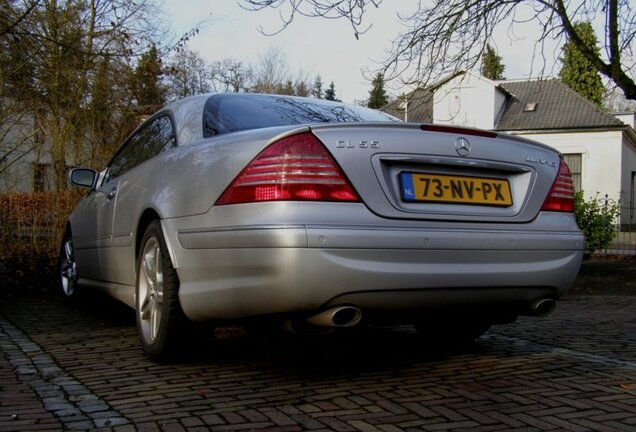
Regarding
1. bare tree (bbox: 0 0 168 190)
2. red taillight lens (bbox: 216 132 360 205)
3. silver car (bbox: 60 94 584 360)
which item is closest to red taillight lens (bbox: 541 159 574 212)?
silver car (bbox: 60 94 584 360)

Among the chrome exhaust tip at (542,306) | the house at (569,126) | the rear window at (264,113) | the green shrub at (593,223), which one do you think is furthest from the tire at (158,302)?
the house at (569,126)

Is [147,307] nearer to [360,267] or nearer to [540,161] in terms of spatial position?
[360,267]

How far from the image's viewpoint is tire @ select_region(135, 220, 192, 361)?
12.0 ft

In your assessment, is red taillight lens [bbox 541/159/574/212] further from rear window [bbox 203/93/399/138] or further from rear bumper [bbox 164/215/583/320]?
rear window [bbox 203/93/399/138]

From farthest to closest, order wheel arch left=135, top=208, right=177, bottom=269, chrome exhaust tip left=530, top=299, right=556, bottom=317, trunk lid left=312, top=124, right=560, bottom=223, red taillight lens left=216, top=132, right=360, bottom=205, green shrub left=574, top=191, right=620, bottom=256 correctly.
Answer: green shrub left=574, top=191, right=620, bottom=256 → wheel arch left=135, top=208, right=177, bottom=269 → chrome exhaust tip left=530, top=299, right=556, bottom=317 → trunk lid left=312, top=124, right=560, bottom=223 → red taillight lens left=216, top=132, right=360, bottom=205

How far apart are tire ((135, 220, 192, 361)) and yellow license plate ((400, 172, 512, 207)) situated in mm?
1346

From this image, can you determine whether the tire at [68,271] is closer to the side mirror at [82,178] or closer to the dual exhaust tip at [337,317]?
the side mirror at [82,178]

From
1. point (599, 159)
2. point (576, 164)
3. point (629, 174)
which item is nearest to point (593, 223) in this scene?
point (599, 159)

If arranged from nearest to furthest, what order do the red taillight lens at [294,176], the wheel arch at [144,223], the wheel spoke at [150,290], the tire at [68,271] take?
the red taillight lens at [294,176] < the wheel spoke at [150,290] < the wheel arch at [144,223] < the tire at [68,271]

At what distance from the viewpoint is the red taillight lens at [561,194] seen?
3689mm

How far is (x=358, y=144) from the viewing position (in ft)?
10.6

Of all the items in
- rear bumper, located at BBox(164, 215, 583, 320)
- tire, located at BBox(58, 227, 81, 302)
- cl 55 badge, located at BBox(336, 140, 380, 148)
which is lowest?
tire, located at BBox(58, 227, 81, 302)

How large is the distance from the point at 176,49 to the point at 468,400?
1159 centimetres

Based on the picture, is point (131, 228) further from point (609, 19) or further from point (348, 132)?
point (609, 19)
